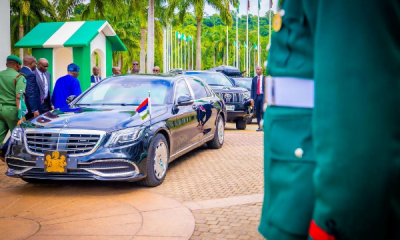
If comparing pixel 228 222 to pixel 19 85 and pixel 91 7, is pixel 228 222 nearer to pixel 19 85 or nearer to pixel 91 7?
pixel 19 85

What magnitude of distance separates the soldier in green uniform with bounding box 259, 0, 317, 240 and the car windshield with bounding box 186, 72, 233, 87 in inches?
513

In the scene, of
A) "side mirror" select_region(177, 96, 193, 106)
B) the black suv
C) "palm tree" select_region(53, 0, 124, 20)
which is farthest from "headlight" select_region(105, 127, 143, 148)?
"palm tree" select_region(53, 0, 124, 20)

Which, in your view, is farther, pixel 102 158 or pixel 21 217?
pixel 102 158

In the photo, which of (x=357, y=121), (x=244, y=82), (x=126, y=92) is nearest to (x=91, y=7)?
(x=244, y=82)

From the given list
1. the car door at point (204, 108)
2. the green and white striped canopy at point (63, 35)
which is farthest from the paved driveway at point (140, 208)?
the green and white striped canopy at point (63, 35)

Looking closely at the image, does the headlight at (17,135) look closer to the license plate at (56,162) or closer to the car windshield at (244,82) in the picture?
the license plate at (56,162)

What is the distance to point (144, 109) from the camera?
644 cm

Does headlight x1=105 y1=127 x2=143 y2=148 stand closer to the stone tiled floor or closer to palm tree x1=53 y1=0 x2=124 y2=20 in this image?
the stone tiled floor

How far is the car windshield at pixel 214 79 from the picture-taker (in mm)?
14524

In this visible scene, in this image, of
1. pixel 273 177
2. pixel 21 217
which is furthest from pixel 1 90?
pixel 273 177

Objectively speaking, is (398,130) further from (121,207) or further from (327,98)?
(121,207)

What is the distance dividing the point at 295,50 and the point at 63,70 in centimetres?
1869

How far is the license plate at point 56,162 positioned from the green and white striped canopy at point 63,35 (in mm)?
10654

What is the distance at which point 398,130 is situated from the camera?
1129 mm
